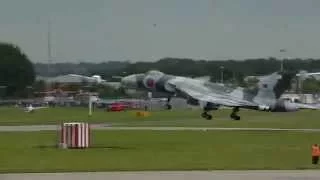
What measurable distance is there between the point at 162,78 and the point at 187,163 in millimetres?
82498

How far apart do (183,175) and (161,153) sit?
11.6 metres

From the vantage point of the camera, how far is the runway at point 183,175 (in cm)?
2373

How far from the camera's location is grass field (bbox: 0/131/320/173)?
96.3 feet

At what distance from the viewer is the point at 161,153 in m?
36.3

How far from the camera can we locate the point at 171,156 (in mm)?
34344

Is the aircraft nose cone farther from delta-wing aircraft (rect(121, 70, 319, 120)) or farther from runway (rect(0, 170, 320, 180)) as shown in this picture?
runway (rect(0, 170, 320, 180))

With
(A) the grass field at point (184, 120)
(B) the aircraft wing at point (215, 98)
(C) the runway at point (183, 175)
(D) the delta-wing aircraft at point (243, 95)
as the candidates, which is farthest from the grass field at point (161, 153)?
(B) the aircraft wing at point (215, 98)

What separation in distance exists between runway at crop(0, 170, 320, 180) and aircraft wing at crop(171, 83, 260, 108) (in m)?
70.4

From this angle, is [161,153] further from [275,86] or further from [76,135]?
[275,86]

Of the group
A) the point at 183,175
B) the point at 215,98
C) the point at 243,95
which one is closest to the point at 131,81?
the point at 215,98

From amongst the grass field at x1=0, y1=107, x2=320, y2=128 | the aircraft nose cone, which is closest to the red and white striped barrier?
the grass field at x1=0, y1=107, x2=320, y2=128

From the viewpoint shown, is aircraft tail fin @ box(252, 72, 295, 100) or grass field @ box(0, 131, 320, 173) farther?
aircraft tail fin @ box(252, 72, 295, 100)

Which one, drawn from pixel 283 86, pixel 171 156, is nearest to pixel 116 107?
pixel 283 86

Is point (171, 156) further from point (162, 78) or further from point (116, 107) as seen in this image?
point (116, 107)
